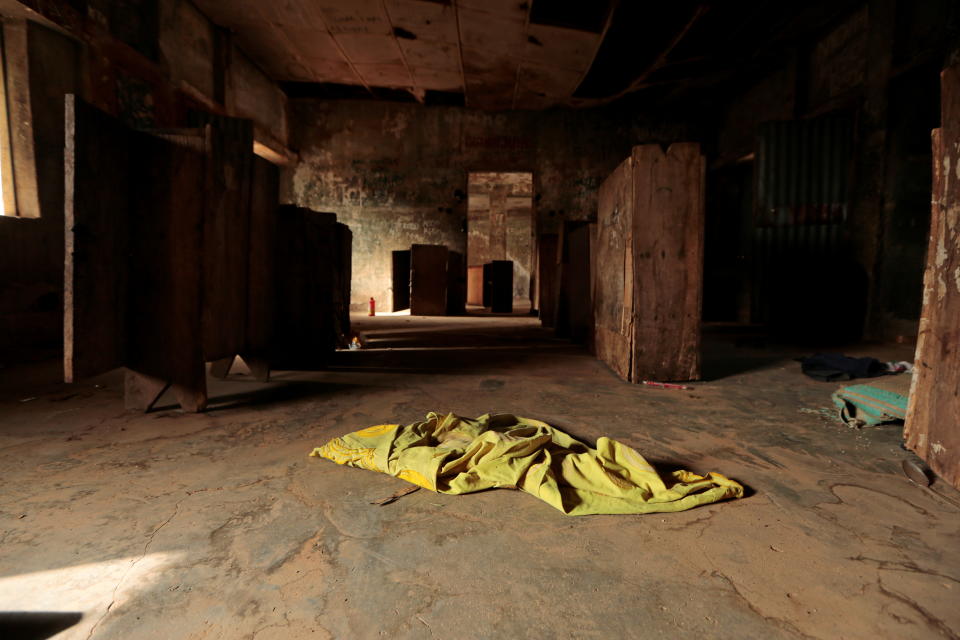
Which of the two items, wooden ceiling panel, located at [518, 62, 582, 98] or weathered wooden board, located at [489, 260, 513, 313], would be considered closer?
wooden ceiling panel, located at [518, 62, 582, 98]

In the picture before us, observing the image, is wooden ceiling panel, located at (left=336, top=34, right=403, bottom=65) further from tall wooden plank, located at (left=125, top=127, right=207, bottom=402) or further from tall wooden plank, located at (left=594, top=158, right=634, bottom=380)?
tall wooden plank, located at (left=125, top=127, right=207, bottom=402)

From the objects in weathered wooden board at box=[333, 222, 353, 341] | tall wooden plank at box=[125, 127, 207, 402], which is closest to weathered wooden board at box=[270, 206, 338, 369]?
weathered wooden board at box=[333, 222, 353, 341]

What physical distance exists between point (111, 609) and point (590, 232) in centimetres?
→ 455

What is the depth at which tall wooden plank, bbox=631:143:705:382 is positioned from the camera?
10.7 ft

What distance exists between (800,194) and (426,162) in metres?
7.19

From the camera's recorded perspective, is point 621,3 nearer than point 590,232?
No

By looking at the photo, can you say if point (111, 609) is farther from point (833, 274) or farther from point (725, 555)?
point (833, 274)

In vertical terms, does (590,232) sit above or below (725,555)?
above

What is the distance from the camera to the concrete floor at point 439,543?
995 millimetres

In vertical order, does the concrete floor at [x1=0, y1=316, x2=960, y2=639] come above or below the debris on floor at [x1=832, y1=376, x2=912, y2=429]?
below

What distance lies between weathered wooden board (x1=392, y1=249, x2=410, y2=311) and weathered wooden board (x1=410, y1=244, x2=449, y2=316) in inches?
35.0

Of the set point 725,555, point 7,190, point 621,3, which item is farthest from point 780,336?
point 7,190

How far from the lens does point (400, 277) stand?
11.0 metres

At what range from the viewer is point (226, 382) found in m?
3.22
